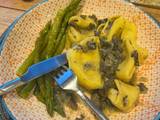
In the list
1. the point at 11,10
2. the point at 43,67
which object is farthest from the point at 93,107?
the point at 11,10

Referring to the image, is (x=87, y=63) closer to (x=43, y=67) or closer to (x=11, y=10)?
(x=43, y=67)

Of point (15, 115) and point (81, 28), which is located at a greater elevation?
point (81, 28)

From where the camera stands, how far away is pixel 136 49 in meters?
1.43

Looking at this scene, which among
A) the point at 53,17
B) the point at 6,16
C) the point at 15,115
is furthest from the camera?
the point at 6,16

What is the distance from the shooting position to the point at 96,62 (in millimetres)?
1396

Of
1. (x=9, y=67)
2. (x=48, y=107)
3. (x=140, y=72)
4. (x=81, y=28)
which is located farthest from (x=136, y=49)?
(x=9, y=67)

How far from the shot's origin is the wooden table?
1.76 meters

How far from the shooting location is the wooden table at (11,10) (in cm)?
176

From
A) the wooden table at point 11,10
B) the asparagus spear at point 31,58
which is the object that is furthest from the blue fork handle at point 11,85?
the wooden table at point 11,10

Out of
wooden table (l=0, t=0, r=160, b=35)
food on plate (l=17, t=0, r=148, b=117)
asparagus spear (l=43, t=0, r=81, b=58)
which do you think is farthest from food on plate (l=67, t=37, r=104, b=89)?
wooden table (l=0, t=0, r=160, b=35)

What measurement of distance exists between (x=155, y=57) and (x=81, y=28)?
1.26 ft

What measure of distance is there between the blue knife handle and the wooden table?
19.6 inches

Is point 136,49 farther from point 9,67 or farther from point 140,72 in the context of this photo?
point 9,67

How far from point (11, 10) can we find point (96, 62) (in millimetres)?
725
